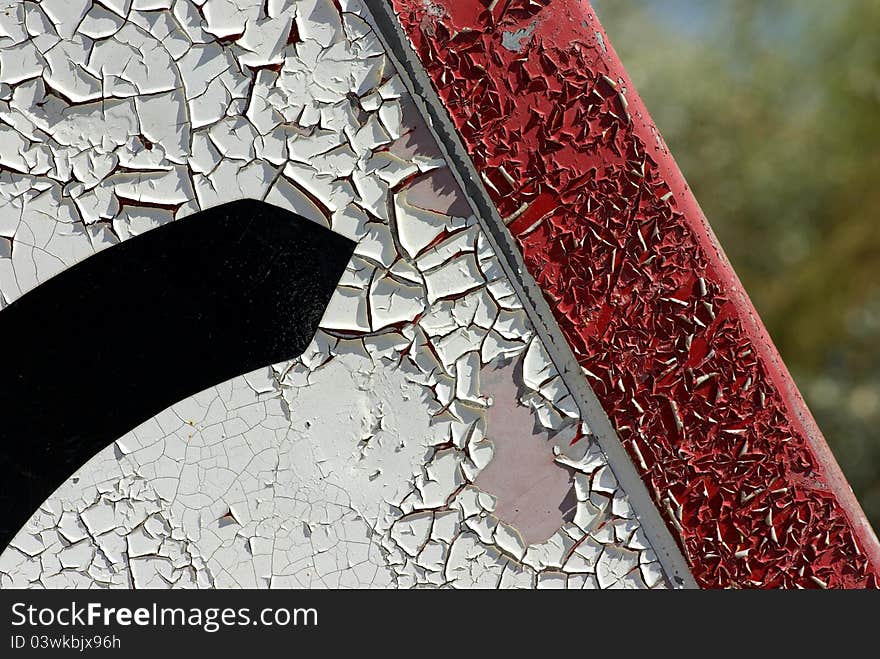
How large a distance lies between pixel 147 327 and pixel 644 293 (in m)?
0.56

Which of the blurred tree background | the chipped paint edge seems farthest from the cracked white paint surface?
the blurred tree background

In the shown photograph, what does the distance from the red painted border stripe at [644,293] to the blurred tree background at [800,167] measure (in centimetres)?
140

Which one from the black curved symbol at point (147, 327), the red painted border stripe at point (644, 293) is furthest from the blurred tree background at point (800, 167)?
the black curved symbol at point (147, 327)

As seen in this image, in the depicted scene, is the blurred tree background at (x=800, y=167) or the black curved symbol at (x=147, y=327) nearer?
the black curved symbol at (x=147, y=327)

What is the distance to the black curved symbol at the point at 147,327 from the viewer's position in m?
0.79

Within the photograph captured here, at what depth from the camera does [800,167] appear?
7.61ft

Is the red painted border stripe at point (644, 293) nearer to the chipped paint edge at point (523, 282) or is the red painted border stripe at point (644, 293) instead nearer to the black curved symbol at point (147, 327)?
the chipped paint edge at point (523, 282)

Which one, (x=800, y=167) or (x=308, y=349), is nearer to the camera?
(x=308, y=349)

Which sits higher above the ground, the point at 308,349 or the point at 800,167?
the point at 800,167

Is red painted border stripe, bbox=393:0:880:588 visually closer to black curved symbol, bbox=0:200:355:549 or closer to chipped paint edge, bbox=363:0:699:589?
chipped paint edge, bbox=363:0:699:589

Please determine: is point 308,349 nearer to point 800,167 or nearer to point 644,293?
point 644,293

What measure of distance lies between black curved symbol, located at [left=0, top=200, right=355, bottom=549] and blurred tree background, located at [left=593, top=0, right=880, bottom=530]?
180cm

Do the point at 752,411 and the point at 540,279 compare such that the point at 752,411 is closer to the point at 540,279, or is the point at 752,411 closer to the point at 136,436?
the point at 540,279

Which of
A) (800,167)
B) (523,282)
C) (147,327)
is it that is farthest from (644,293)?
(800,167)
